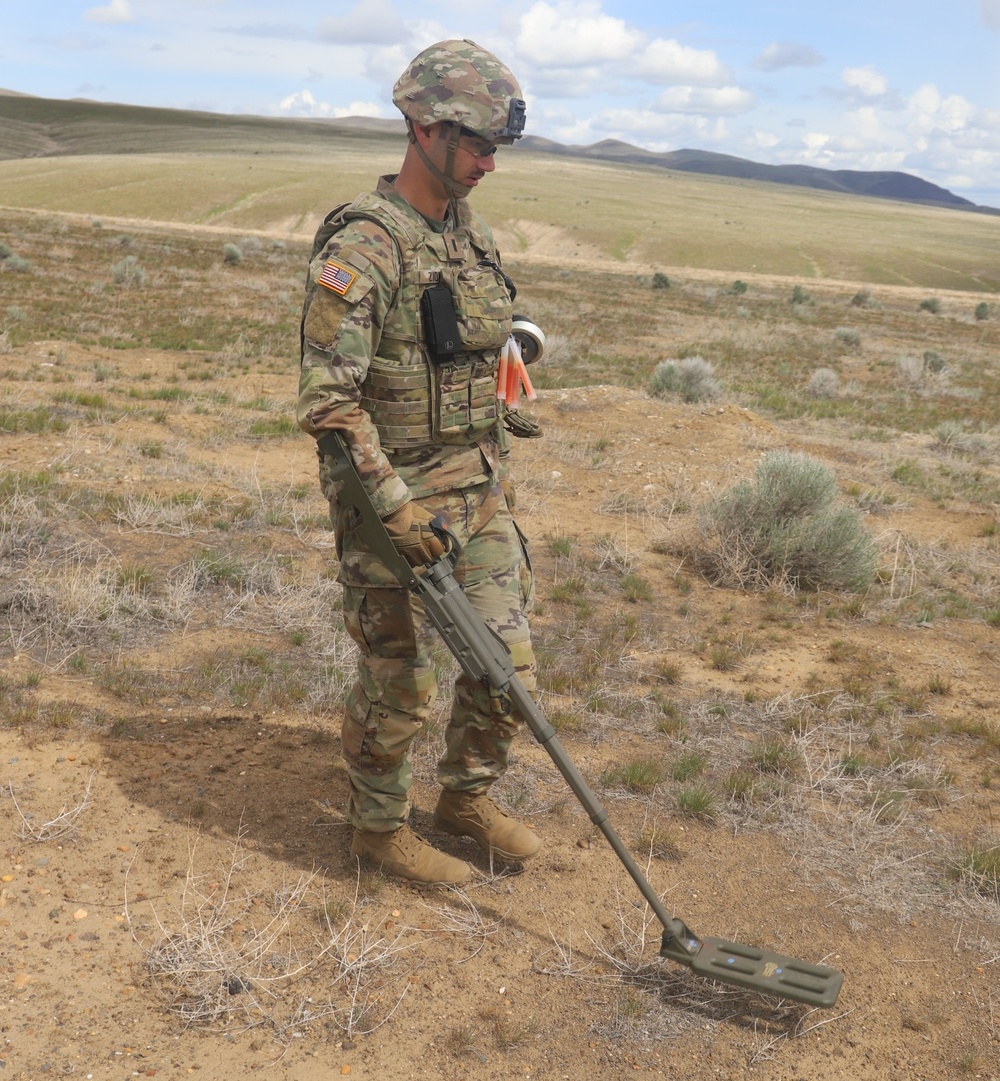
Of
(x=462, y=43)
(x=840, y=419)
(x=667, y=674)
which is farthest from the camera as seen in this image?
(x=840, y=419)

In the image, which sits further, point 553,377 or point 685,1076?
point 553,377

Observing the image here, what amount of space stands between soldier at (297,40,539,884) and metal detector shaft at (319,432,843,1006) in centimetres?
6

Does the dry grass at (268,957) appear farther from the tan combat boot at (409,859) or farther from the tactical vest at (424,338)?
the tactical vest at (424,338)

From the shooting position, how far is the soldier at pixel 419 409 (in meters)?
2.85

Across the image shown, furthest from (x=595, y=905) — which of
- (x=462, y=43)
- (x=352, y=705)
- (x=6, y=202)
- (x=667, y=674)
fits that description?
(x=6, y=202)

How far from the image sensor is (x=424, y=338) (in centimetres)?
306

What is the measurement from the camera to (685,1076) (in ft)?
8.93

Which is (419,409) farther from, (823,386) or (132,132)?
(132,132)

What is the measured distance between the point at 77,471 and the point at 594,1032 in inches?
244

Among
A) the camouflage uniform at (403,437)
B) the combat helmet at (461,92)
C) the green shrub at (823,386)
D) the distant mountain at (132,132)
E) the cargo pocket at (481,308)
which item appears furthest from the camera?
the distant mountain at (132,132)

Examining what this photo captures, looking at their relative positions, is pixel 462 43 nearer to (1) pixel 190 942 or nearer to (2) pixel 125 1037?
(1) pixel 190 942

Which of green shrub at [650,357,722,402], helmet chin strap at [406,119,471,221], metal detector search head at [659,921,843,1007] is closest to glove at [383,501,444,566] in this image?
helmet chin strap at [406,119,471,221]

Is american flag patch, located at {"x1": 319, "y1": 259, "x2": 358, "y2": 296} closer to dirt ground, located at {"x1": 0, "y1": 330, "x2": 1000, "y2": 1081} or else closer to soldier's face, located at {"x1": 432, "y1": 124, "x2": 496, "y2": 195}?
soldier's face, located at {"x1": 432, "y1": 124, "x2": 496, "y2": 195}

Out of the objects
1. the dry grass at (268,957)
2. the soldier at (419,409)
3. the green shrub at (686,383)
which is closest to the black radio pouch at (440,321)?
the soldier at (419,409)
